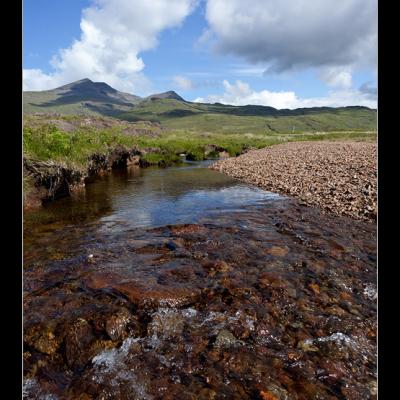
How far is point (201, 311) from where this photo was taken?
7.04 meters

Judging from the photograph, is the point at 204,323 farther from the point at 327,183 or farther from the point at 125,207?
the point at 327,183

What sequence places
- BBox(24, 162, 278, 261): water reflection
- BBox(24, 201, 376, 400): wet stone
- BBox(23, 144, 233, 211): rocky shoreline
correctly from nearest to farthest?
BBox(24, 201, 376, 400): wet stone < BBox(24, 162, 278, 261): water reflection < BBox(23, 144, 233, 211): rocky shoreline

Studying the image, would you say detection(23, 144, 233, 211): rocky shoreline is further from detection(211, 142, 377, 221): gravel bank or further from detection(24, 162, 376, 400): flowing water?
detection(211, 142, 377, 221): gravel bank

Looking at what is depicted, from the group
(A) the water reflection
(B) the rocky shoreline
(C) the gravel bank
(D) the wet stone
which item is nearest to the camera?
(D) the wet stone

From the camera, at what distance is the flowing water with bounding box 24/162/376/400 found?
5.20 meters

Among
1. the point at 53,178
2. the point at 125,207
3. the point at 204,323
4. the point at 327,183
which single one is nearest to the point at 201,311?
the point at 204,323

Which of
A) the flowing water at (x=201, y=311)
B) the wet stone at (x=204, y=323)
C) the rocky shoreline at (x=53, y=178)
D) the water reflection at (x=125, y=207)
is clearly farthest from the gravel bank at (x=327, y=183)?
the rocky shoreline at (x=53, y=178)

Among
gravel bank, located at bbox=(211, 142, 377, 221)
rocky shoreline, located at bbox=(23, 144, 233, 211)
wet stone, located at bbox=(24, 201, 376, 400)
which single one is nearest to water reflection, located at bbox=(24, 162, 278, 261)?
rocky shoreline, located at bbox=(23, 144, 233, 211)

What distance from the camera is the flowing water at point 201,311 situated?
5.20 meters

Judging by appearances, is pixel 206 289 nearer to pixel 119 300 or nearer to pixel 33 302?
pixel 119 300

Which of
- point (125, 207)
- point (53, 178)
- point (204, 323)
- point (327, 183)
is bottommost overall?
point (204, 323)
